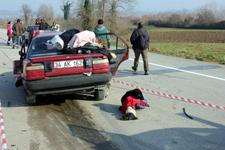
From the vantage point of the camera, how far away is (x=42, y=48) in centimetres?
984

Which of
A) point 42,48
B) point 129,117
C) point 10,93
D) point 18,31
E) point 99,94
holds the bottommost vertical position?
point 10,93

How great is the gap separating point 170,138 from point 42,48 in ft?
14.4

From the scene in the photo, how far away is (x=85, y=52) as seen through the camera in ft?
29.5

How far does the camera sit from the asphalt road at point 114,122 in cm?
634

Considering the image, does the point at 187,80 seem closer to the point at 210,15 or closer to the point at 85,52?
the point at 85,52

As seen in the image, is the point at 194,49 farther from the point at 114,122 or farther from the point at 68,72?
the point at 114,122

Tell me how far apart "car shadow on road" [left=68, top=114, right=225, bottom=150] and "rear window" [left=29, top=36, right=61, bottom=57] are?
266 cm

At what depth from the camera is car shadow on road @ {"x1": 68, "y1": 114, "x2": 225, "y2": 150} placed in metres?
6.15

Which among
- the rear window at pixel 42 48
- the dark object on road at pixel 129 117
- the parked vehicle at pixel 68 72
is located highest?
the rear window at pixel 42 48

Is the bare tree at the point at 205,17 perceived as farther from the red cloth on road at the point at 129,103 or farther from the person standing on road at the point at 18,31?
the red cloth on road at the point at 129,103

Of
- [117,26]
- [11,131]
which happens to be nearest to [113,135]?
[11,131]

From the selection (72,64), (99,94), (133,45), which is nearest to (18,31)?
(133,45)

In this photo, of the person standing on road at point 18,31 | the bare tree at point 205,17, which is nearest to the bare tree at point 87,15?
the person standing on road at point 18,31

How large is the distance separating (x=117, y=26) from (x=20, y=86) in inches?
1591
